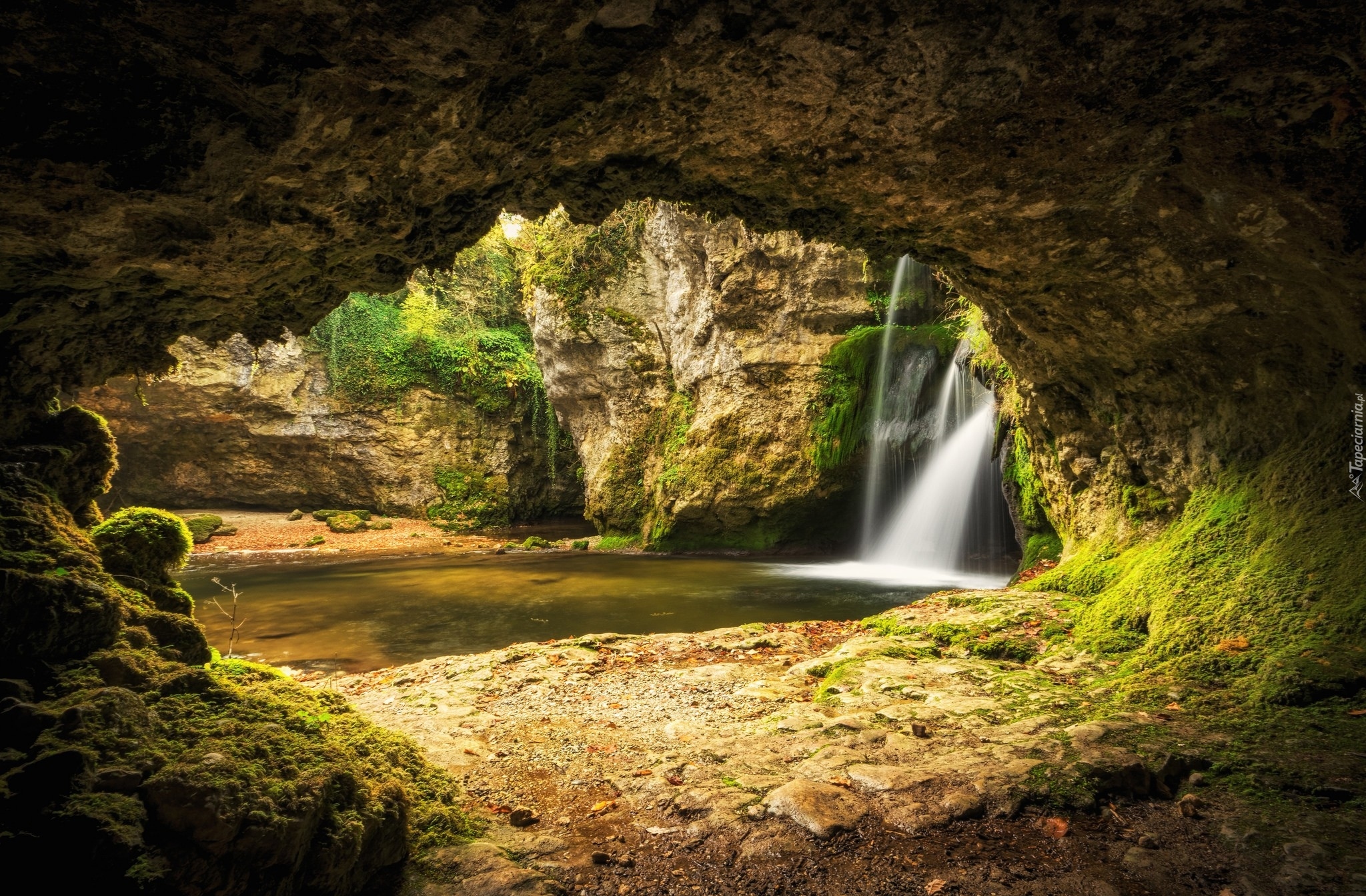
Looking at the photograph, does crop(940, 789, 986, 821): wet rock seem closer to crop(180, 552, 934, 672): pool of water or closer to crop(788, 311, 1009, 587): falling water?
crop(180, 552, 934, 672): pool of water

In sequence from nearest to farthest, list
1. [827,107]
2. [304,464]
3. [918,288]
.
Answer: [827,107] → [918,288] → [304,464]

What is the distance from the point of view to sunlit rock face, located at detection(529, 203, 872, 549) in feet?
47.2

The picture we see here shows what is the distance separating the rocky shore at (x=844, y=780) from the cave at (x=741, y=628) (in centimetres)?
3

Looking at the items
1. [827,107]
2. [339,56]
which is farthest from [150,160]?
[827,107]

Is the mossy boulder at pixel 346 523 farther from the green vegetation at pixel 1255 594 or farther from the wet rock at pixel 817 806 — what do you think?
the wet rock at pixel 817 806

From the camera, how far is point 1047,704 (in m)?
3.77

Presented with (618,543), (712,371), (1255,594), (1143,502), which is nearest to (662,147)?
(1255,594)

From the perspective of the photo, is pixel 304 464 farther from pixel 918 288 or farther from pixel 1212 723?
pixel 1212 723

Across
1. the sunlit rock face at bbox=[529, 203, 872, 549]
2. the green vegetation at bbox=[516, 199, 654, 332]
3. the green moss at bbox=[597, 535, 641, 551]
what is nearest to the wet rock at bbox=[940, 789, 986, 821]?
the sunlit rock face at bbox=[529, 203, 872, 549]

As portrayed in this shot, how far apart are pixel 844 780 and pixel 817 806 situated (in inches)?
13.5

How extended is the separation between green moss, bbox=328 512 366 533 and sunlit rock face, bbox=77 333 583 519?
1.56 m

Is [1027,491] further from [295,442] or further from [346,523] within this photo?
[295,442]

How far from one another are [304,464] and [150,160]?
22279 mm

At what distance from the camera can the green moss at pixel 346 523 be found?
19.8m
